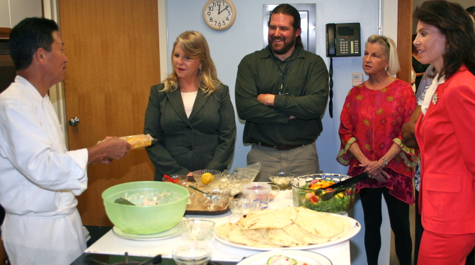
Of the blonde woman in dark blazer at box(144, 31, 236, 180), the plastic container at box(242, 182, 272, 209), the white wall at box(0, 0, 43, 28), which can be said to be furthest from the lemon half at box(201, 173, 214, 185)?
the white wall at box(0, 0, 43, 28)

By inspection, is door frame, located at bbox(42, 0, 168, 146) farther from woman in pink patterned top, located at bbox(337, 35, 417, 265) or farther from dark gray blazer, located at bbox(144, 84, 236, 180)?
woman in pink patterned top, located at bbox(337, 35, 417, 265)

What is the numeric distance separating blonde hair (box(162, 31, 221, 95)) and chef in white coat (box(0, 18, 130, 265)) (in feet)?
2.90

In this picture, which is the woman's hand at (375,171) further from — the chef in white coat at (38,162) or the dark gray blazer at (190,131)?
the chef in white coat at (38,162)

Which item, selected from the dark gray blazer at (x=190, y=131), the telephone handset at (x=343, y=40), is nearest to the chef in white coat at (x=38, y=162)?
the dark gray blazer at (x=190, y=131)

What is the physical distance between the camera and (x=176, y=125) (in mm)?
2521

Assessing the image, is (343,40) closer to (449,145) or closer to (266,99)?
(266,99)

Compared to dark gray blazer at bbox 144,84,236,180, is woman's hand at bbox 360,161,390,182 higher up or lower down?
lower down

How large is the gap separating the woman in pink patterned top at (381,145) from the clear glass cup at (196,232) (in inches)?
63.1

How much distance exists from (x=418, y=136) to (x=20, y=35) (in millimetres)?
1810

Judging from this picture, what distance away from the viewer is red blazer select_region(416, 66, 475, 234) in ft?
4.95

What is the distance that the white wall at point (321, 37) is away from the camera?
3.31 m

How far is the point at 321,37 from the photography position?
3.37 metres

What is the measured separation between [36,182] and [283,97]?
1.61 metres

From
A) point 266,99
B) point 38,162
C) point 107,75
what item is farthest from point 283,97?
point 107,75
